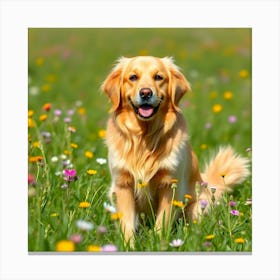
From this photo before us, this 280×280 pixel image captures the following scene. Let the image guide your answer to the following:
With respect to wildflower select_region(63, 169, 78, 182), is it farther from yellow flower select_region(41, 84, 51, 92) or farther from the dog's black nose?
yellow flower select_region(41, 84, 51, 92)

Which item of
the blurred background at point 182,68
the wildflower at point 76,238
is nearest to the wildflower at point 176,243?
the wildflower at point 76,238

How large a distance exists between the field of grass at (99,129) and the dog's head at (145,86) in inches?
19.0

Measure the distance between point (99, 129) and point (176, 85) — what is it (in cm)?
223

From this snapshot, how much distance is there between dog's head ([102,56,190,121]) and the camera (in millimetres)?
3299

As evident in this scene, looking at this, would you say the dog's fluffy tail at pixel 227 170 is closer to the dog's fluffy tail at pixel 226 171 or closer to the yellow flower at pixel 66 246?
the dog's fluffy tail at pixel 226 171

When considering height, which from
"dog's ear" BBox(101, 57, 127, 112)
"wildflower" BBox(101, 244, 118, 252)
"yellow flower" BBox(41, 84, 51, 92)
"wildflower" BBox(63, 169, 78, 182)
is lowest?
"wildflower" BBox(101, 244, 118, 252)

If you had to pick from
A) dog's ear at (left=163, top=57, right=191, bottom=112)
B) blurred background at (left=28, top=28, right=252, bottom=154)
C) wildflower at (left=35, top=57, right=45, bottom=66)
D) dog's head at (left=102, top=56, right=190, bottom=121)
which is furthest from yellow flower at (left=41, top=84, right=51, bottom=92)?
dog's ear at (left=163, top=57, right=191, bottom=112)

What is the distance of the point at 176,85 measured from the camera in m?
3.48
